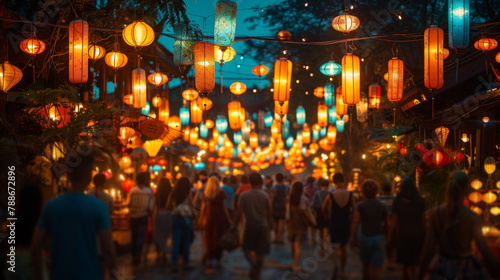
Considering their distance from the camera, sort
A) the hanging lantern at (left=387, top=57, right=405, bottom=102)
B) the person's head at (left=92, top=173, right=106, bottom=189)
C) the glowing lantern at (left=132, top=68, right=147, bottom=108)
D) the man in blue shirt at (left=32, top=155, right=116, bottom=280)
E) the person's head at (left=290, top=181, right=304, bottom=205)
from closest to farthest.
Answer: the man in blue shirt at (left=32, top=155, right=116, bottom=280) < the person's head at (left=92, top=173, right=106, bottom=189) < the person's head at (left=290, top=181, right=304, bottom=205) < the hanging lantern at (left=387, top=57, right=405, bottom=102) < the glowing lantern at (left=132, top=68, right=147, bottom=108)

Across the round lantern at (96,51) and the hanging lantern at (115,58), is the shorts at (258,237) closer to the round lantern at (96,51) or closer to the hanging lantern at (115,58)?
the round lantern at (96,51)

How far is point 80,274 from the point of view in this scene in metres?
5.47

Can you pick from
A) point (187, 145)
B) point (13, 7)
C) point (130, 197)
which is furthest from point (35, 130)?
point (187, 145)

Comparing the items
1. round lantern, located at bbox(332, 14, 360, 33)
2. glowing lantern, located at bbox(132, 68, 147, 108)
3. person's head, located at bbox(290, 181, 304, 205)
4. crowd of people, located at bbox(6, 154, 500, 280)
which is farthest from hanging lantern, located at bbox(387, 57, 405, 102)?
glowing lantern, located at bbox(132, 68, 147, 108)

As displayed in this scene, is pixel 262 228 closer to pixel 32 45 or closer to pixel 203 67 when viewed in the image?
pixel 203 67

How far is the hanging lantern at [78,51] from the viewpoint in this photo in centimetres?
1157

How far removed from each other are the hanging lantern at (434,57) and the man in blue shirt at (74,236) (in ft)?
27.2

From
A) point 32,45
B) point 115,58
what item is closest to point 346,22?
point 115,58

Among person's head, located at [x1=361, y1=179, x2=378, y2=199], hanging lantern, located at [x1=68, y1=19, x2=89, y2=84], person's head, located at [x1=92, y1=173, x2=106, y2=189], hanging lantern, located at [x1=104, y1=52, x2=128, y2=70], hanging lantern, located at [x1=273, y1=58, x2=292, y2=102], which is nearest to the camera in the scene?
person's head, located at [x1=361, y1=179, x2=378, y2=199]

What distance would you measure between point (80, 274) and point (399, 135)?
16151 millimetres

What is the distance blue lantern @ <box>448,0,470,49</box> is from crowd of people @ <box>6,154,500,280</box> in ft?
9.14

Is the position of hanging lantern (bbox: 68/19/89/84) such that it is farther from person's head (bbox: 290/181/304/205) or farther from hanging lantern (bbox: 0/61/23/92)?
person's head (bbox: 290/181/304/205)

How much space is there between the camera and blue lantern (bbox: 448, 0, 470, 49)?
10.3 m

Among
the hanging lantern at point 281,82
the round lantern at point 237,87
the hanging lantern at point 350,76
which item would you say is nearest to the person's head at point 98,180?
the hanging lantern at point 281,82
